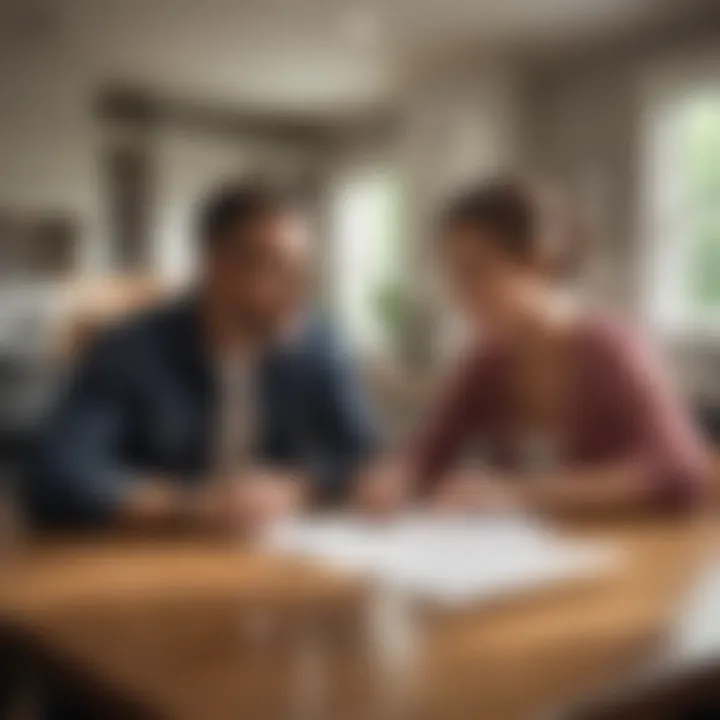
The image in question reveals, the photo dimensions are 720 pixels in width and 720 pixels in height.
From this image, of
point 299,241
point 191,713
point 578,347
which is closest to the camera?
point 191,713

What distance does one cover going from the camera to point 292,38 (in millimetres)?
666

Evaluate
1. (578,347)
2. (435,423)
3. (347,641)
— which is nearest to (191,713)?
(347,641)

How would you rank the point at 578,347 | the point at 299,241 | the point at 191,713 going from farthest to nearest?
the point at 578,347 → the point at 299,241 → the point at 191,713

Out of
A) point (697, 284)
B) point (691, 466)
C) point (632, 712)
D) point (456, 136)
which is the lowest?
point (632, 712)

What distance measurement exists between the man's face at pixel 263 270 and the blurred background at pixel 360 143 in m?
0.02

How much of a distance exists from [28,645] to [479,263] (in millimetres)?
373

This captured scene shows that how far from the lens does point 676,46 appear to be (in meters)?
0.74

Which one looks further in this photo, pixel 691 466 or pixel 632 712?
pixel 691 466

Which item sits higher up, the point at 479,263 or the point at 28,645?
the point at 479,263

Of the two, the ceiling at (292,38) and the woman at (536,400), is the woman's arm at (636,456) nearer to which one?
the woman at (536,400)

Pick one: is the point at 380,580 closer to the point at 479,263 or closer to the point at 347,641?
the point at 347,641

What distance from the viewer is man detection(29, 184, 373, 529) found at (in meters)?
0.63

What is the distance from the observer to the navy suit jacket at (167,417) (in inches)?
24.9

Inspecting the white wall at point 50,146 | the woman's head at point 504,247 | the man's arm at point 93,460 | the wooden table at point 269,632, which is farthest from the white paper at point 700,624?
the white wall at point 50,146
